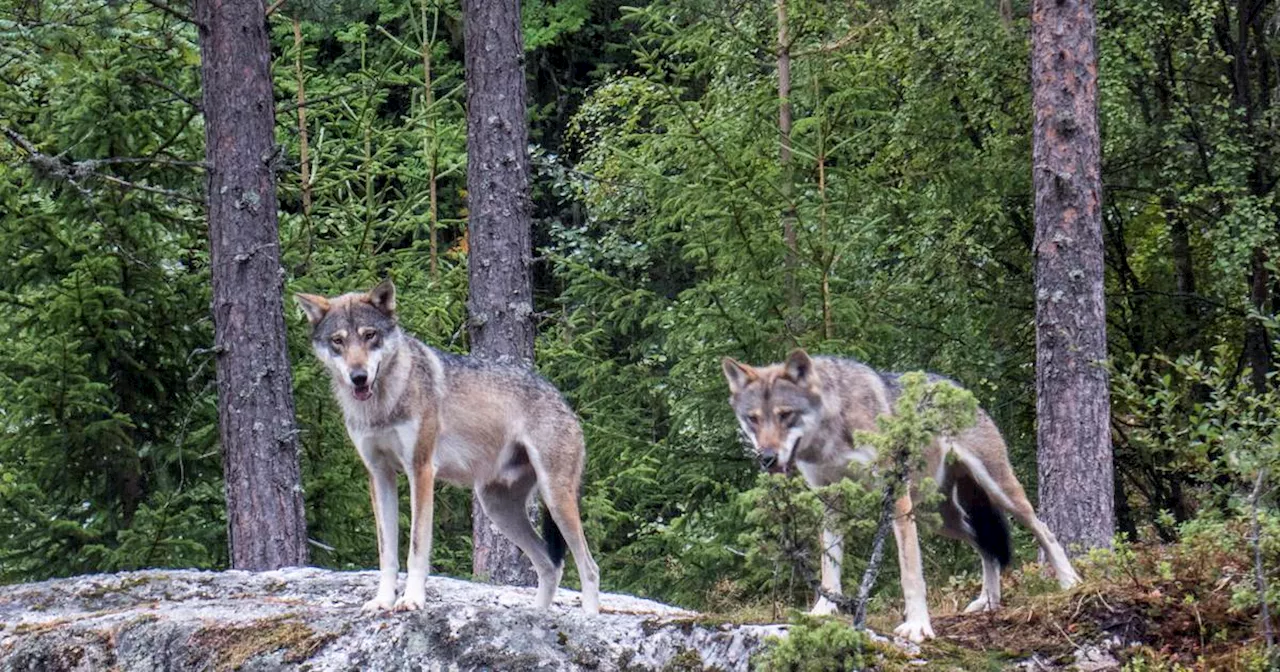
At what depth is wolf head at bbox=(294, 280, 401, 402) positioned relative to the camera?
7523mm

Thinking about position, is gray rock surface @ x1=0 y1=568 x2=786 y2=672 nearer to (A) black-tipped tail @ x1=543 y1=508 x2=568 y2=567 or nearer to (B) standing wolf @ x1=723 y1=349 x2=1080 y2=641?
(A) black-tipped tail @ x1=543 y1=508 x2=568 y2=567

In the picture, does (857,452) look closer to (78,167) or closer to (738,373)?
(738,373)

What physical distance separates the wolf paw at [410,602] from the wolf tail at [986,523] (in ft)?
10.6

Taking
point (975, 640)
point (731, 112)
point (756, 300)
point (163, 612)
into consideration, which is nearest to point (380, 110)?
point (731, 112)

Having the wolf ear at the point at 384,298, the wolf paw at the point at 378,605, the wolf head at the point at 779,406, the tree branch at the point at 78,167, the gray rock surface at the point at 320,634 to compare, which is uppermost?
the tree branch at the point at 78,167

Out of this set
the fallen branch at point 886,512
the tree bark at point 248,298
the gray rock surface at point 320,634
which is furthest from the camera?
the tree bark at point 248,298

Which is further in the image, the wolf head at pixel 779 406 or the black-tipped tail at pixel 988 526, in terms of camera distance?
the black-tipped tail at pixel 988 526

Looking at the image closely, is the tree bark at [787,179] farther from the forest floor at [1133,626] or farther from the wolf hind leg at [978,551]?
the forest floor at [1133,626]

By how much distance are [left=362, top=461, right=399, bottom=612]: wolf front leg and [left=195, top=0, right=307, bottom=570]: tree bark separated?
3.61m

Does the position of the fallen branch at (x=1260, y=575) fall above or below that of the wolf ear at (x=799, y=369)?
below

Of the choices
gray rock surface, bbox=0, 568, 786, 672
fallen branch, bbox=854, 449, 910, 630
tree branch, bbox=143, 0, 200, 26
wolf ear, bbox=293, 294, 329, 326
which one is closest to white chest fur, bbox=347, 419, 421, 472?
wolf ear, bbox=293, 294, 329, 326

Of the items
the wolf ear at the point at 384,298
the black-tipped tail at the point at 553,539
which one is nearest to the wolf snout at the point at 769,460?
the black-tipped tail at the point at 553,539

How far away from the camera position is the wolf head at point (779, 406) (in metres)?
7.64

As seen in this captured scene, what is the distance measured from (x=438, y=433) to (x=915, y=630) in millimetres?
2698
